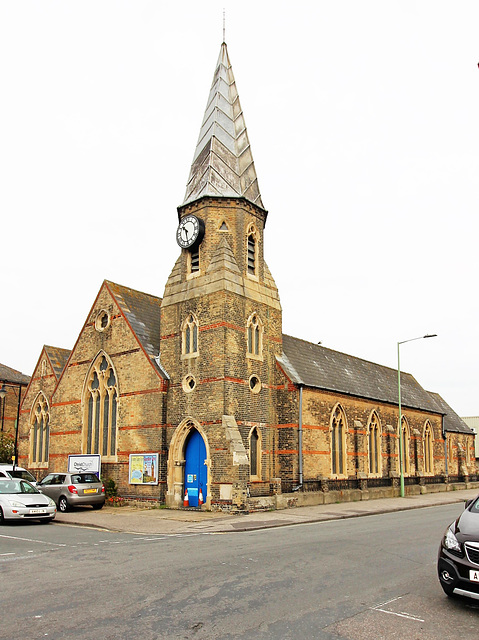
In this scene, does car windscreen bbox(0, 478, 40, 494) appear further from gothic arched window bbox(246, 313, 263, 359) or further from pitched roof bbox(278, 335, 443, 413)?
pitched roof bbox(278, 335, 443, 413)

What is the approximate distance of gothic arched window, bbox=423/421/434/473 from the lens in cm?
3825

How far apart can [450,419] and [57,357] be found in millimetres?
29859

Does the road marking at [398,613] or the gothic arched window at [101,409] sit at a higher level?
the gothic arched window at [101,409]

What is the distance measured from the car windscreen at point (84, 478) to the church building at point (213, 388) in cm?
184

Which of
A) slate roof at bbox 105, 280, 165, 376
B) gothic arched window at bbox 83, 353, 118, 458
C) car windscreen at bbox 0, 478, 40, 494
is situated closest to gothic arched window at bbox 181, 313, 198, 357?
slate roof at bbox 105, 280, 165, 376

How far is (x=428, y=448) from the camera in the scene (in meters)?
38.8

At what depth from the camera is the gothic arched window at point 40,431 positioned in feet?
99.3

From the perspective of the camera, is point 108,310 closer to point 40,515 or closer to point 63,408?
point 63,408

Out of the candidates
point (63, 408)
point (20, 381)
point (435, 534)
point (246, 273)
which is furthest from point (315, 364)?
point (20, 381)

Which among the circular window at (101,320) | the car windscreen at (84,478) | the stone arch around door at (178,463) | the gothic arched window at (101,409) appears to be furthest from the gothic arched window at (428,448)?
the car windscreen at (84,478)

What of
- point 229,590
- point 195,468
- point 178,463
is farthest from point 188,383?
point 229,590

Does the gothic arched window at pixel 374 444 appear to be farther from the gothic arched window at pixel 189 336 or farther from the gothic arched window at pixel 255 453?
the gothic arched window at pixel 189 336

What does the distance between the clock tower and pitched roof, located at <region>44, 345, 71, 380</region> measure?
354 inches

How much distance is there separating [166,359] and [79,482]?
5961 mm
